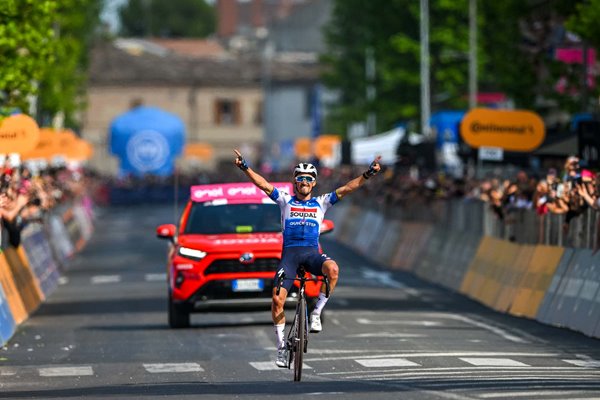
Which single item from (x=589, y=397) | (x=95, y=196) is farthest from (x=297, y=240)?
(x=95, y=196)

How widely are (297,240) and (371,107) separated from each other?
5469 centimetres

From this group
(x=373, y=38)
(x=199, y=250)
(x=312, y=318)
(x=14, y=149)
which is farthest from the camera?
(x=373, y=38)

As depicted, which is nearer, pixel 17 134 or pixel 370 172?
pixel 370 172

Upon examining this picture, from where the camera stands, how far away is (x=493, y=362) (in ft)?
59.3

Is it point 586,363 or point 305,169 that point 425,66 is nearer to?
point 586,363

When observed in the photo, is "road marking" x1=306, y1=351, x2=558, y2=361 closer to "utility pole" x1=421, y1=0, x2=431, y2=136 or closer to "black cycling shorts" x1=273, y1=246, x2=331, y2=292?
"black cycling shorts" x1=273, y1=246, x2=331, y2=292

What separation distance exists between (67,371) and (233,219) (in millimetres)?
6077

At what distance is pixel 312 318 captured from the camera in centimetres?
1680


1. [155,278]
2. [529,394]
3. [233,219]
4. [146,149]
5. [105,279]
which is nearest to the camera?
[529,394]

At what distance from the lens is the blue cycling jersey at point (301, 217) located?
1708cm

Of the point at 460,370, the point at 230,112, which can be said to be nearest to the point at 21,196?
the point at 460,370

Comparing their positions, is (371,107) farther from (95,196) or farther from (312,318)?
(312,318)

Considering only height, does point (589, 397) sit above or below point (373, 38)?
below

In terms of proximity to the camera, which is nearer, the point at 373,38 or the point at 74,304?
the point at 74,304
